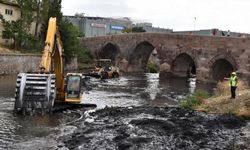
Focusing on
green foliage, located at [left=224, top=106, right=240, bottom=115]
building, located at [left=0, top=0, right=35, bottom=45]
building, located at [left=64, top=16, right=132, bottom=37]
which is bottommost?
green foliage, located at [left=224, top=106, right=240, bottom=115]

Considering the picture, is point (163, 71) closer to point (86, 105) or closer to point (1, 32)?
point (1, 32)

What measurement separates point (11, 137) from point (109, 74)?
36368 mm

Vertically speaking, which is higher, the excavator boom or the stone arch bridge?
the stone arch bridge

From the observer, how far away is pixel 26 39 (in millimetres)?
62781

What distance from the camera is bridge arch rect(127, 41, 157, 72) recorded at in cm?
7694

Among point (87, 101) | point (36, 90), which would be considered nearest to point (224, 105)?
point (87, 101)

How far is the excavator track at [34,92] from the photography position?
1052 inches

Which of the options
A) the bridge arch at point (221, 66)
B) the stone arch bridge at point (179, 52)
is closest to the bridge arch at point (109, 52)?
the stone arch bridge at point (179, 52)

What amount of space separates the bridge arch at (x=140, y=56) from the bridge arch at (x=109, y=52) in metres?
3.45

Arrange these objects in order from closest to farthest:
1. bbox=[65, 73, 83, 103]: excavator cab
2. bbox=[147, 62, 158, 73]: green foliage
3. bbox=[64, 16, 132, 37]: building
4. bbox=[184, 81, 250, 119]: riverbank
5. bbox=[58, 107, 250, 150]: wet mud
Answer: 1. bbox=[58, 107, 250, 150]: wet mud
2. bbox=[184, 81, 250, 119]: riverbank
3. bbox=[65, 73, 83, 103]: excavator cab
4. bbox=[147, 62, 158, 73]: green foliage
5. bbox=[64, 16, 132, 37]: building

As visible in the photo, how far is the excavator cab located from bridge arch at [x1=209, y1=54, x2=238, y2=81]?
3288cm

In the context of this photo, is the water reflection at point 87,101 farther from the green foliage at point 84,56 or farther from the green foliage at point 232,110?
the green foliage at point 84,56

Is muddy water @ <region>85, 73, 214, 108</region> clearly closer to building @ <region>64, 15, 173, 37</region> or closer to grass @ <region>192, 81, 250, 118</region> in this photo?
grass @ <region>192, 81, 250, 118</region>

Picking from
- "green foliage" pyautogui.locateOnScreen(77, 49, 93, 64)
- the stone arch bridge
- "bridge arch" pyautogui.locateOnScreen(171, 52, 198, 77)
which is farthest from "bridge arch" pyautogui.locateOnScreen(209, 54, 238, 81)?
"green foliage" pyautogui.locateOnScreen(77, 49, 93, 64)
